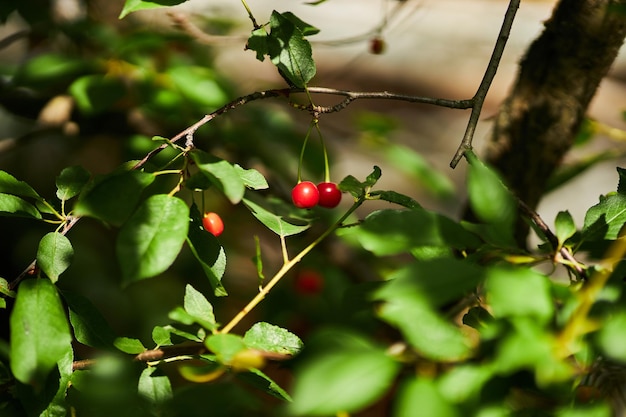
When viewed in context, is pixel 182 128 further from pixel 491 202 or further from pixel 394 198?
pixel 491 202

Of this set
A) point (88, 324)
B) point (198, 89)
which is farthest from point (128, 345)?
point (198, 89)

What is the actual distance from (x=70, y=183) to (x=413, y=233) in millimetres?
389

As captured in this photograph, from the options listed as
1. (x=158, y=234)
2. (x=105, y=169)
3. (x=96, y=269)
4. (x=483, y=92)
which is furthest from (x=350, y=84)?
(x=158, y=234)

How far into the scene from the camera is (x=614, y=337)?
0.41m

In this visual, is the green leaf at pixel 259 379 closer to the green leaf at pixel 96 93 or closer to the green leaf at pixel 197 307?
the green leaf at pixel 197 307

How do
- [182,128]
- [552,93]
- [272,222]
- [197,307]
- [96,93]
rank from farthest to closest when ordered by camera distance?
1. [182,128]
2. [96,93]
3. [552,93]
4. [272,222]
5. [197,307]

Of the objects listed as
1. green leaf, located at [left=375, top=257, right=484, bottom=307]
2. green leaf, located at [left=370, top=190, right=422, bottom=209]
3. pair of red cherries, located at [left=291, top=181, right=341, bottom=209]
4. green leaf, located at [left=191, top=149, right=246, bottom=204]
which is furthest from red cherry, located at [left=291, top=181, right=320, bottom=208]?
green leaf, located at [left=375, top=257, right=484, bottom=307]

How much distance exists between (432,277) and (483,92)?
1.11 ft

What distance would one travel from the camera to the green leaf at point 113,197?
562 mm

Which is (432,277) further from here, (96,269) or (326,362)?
(96,269)

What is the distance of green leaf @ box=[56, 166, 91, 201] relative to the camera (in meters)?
0.70

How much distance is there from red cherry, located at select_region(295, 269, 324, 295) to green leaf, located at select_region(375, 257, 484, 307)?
0.91 metres

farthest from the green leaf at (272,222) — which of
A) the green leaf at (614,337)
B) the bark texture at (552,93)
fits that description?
the bark texture at (552,93)

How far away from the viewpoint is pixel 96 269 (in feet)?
6.07
